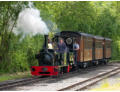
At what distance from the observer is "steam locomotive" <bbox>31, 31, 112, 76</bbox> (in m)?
15.7

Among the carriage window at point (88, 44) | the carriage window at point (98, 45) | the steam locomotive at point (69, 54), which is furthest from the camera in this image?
the carriage window at point (98, 45)

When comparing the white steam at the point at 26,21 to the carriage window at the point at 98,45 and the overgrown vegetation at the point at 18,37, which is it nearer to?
the overgrown vegetation at the point at 18,37

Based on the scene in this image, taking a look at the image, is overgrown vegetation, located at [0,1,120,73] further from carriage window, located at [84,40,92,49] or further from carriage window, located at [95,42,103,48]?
carriage window, located at [84,40,92,49]

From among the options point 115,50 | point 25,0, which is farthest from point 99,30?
point 25,0

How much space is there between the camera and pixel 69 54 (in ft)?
58.5

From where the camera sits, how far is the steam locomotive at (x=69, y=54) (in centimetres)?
1571

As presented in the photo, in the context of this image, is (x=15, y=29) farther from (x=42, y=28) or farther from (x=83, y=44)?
(x=83, y=44)

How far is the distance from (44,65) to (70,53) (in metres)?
2.67

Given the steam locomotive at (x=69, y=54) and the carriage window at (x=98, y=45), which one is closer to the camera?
the steam locomotive at (x=69, y=54)

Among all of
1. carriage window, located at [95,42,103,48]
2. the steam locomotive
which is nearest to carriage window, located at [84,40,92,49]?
the steam locomotive

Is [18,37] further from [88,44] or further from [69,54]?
[88,44]

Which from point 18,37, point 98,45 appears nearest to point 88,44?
point 98,45

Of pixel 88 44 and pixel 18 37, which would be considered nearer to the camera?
pixel 18 37

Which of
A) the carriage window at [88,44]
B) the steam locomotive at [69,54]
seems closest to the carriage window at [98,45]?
the steam locomotive at [69,54]
